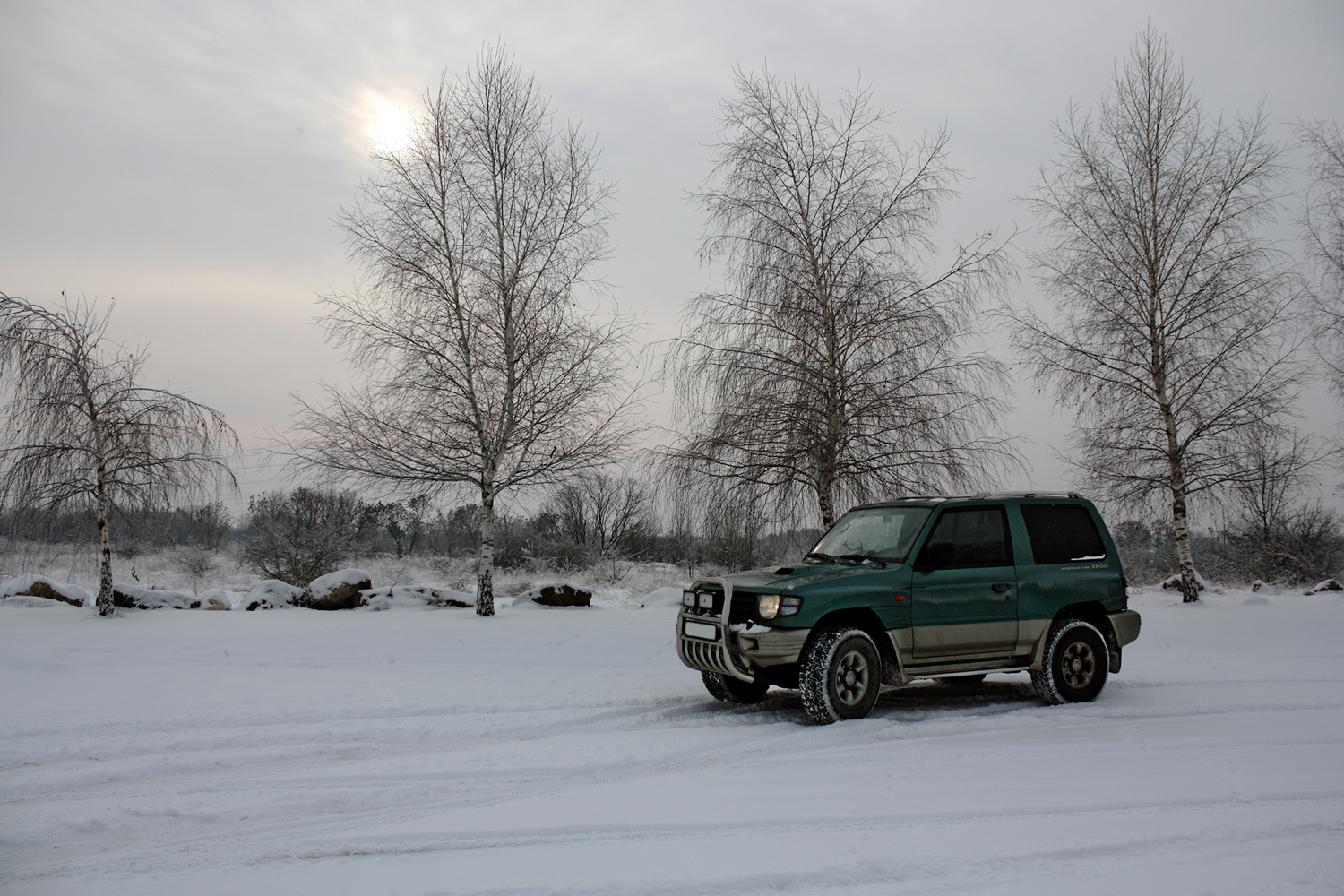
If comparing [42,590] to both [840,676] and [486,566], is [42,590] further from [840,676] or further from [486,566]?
[840,676]

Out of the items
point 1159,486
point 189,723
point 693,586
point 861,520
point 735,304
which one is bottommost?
point 189,723

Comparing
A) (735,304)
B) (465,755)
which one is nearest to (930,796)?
(465,755)

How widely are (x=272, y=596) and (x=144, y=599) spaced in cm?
230

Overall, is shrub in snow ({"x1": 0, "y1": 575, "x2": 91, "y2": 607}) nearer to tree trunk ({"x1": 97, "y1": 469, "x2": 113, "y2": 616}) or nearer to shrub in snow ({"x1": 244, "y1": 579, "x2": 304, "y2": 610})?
tree trunk ({"x1": 97, "y1": 469, "x2": 113, "y2": 616})

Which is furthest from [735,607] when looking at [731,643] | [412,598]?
[412,598]

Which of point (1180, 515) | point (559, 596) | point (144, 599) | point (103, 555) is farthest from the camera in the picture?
point (559, 596)

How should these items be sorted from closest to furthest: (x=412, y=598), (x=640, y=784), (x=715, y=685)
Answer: (x=640, y=784) < (x=715, y=685) < (x=412, y=598)

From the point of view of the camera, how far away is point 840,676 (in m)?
6.61

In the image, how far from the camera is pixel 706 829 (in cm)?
418

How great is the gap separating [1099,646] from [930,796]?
3.87 m

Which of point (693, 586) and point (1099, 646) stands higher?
point (693, 586)

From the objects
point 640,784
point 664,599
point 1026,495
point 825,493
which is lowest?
point 640,784

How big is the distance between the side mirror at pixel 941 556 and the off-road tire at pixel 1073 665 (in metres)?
1.43

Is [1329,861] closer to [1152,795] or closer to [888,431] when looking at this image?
[1152,795]
